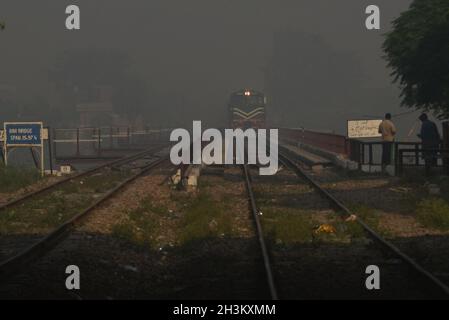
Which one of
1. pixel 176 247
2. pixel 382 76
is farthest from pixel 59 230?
pixel 382 76

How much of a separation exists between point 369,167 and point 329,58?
103 m

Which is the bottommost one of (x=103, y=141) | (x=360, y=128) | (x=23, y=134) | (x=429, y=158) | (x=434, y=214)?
(x=103, y=141)

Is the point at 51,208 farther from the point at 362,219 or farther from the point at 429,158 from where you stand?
the point at 429,158

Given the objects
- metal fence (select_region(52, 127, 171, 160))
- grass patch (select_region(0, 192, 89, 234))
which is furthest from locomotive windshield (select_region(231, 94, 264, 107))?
grass patch (select_region(0, 192, 89, 234))

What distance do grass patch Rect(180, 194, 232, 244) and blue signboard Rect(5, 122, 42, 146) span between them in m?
8.96

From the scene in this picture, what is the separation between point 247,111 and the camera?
175 ft

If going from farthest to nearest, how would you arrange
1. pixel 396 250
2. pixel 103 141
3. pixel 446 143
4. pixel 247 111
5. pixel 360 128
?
1. pixel 103 141
2. pixel 247 111
3. pixel 360 128
4. pixel 446 143
5. pixel 396 250

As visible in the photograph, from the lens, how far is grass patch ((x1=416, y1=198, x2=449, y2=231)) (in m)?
12.7

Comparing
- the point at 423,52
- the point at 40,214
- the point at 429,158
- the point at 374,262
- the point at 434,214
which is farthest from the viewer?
the point at 423,52

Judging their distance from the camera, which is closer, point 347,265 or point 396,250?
point 347,265

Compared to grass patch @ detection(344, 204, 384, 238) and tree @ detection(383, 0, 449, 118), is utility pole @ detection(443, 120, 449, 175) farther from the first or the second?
grass patch @ detection(344, 204, 384, 238)

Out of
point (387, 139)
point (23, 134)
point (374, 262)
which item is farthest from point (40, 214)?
point (387, 139)

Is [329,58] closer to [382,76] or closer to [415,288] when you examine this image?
[382,76]

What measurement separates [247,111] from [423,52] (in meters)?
32.4
